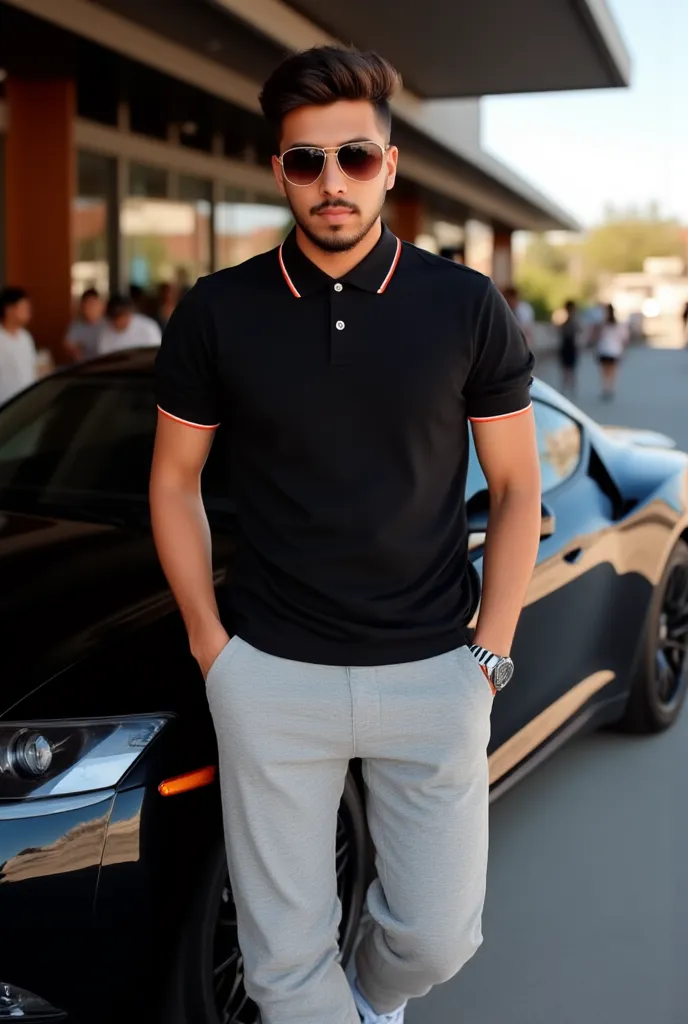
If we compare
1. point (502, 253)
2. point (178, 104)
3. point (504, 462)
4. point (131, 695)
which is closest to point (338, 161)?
point (504, 462)

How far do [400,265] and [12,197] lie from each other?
12.2 meters

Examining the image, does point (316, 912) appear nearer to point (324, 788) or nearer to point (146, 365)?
point (324, 788)

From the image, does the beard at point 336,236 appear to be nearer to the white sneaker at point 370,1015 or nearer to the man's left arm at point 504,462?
the man's left arm at point 504,462

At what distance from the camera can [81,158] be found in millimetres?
15570

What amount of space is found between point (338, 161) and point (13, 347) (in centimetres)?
669

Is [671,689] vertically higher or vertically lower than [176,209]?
lower

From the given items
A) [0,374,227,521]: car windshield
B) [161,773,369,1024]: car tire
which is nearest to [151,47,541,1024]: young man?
[161,773,369,1024]: car tire

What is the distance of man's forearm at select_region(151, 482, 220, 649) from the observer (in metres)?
2.27

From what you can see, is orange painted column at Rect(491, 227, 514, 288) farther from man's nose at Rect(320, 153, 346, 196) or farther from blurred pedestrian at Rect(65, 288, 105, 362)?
man's nose at Rect(320, 153, 346, 196)

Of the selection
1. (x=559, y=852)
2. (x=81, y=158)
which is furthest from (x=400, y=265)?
(x=81, y=158)

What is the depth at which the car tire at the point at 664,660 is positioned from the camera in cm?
461

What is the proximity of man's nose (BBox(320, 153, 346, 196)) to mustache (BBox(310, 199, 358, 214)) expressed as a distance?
0.04 feet

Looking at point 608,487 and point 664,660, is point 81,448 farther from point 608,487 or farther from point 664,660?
point 664,660

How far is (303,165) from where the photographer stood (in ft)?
7.05
